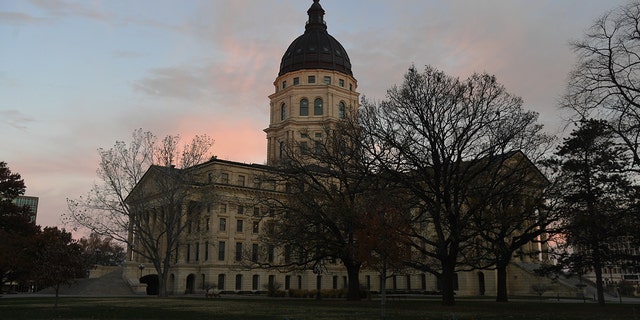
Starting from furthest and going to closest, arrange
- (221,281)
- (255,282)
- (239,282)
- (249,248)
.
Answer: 1. (249,248)
2. (255,282)
3. (239,282)
4. (221,281)

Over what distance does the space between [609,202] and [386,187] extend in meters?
13.0

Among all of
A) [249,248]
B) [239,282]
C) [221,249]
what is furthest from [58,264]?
[249,248]

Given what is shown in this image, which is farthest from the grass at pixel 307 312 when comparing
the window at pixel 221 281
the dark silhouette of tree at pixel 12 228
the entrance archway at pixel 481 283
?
the window at pixel 221 281

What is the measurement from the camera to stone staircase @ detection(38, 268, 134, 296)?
6750cm

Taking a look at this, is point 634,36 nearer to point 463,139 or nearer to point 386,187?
point 463,139

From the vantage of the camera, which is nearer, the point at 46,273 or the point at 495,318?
the point at 495,318

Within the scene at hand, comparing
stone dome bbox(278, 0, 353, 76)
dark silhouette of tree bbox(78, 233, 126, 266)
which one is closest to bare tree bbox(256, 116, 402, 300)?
stone dome bbox(278, 0, 353, 76)

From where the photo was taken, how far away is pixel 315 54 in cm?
9375

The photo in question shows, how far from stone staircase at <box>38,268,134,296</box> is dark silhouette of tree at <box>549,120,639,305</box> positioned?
174ft

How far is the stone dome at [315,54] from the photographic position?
9338 centimetres

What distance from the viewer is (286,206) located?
132ft

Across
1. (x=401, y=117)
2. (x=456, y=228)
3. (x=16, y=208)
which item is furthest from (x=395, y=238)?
(x=16, y=208)

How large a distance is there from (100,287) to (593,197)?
60.2 metres

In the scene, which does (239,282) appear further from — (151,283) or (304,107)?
(304,107)
